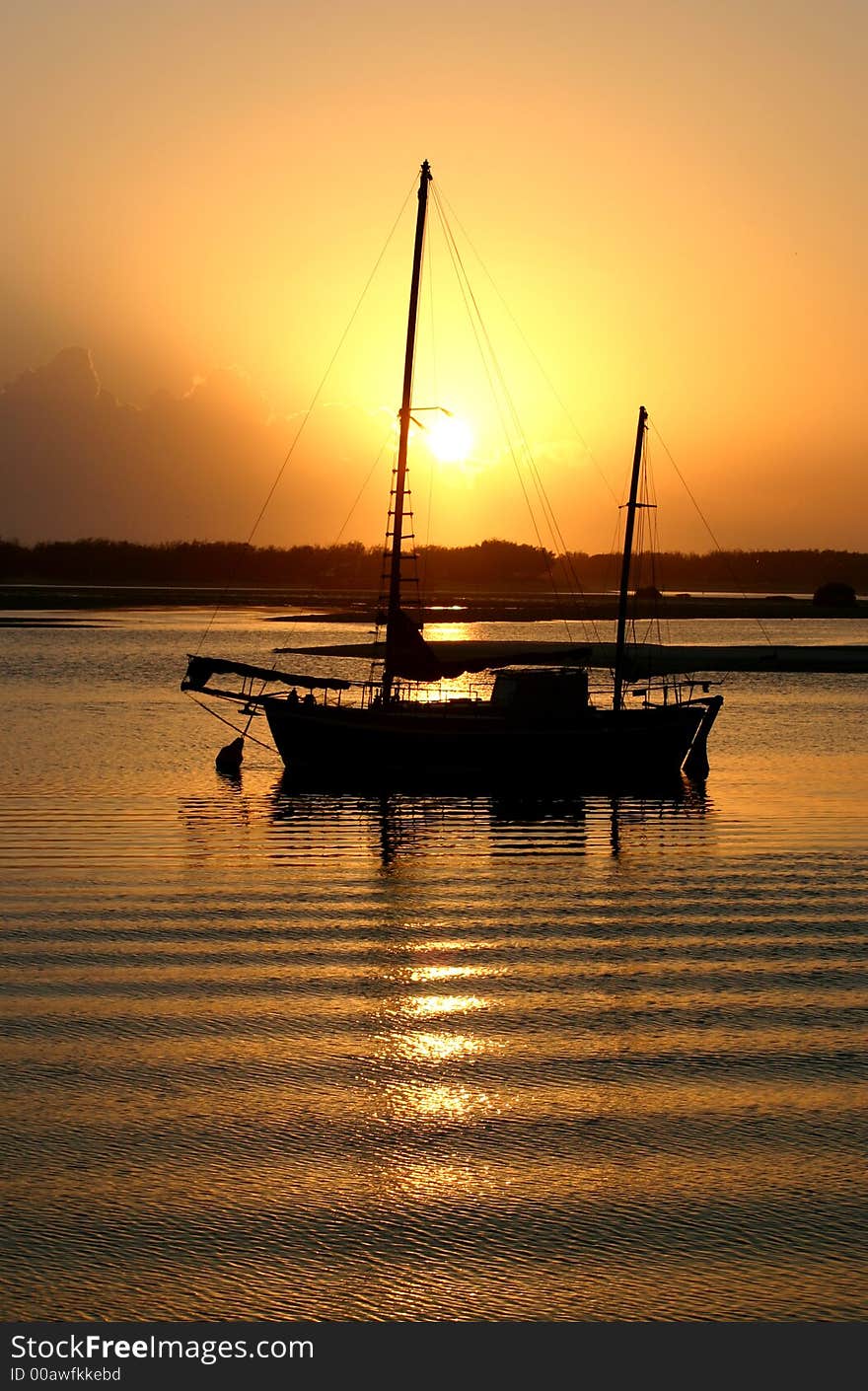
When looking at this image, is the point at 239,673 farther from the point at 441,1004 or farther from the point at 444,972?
the point at 441,1004

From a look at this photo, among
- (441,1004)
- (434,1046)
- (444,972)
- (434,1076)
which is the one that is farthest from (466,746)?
(434,1076)

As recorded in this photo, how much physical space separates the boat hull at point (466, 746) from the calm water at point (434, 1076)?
11.2m

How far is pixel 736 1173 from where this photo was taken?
11812mm

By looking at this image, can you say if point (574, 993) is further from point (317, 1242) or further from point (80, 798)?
point (80, 798)

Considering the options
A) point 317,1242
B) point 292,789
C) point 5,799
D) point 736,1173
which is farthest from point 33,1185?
point 292,789

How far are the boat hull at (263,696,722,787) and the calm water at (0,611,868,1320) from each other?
36.8 ft

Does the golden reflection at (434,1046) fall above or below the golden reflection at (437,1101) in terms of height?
below

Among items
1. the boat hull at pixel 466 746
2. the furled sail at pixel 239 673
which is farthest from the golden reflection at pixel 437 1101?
the furled sail at pixel 239 673

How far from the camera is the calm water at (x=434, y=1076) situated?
10.1 metres

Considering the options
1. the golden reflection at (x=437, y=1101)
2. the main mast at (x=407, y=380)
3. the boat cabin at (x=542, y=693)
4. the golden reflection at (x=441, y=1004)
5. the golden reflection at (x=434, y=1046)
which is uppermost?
the main mast at (x=407, y=380)

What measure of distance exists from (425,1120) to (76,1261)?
12.2 feet

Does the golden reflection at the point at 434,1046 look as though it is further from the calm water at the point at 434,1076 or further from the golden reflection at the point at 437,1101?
the golden reflection at the point at 437,1101

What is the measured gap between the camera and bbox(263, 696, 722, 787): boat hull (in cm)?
4288

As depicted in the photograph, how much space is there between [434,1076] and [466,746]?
93.6ft
